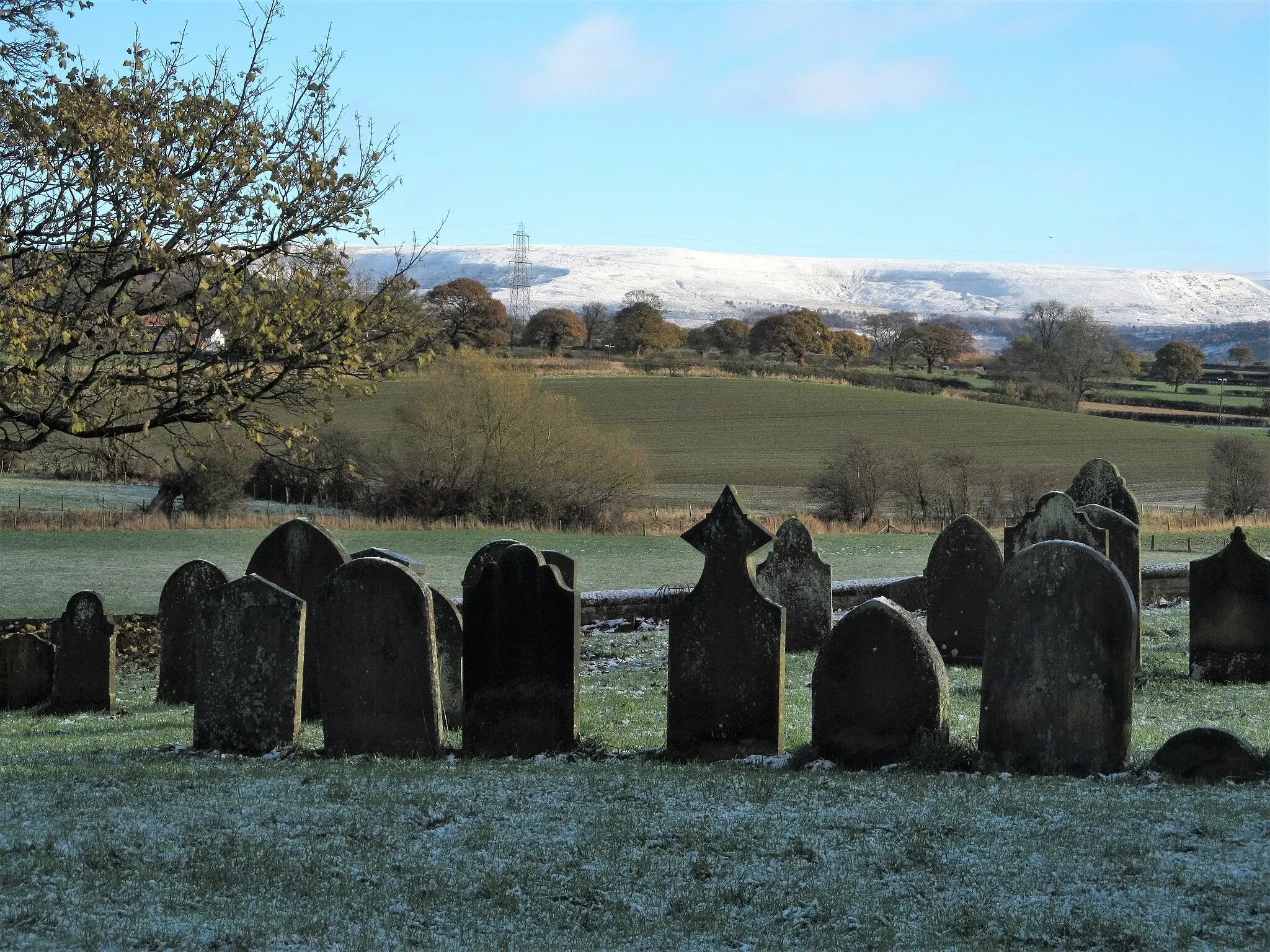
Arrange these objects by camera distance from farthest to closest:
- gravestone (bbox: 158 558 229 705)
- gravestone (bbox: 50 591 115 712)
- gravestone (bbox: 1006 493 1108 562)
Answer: gravestone (bbox: 1006 493 1108 562)
gravestone (bbox: 50 591 115 712)
gravestone (bbox: 158 558 229 705)

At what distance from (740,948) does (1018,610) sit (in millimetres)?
4031

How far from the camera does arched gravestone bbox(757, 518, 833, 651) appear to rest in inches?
651

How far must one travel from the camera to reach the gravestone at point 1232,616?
13.1m

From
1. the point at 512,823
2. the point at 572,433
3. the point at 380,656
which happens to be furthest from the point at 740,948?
the point at 572,433

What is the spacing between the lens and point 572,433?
1788 inches

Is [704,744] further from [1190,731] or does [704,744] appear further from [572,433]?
[572,433]

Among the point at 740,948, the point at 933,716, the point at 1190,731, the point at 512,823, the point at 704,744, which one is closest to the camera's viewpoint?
the point at 740,948

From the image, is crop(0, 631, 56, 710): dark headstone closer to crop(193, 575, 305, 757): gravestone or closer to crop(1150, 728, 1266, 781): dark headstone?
crop(193, 575, 305, 757): gravestone

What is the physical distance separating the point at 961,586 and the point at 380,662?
797 centimetres

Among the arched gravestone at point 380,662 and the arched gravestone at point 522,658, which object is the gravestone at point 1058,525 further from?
the arched gravestone at point 380,662

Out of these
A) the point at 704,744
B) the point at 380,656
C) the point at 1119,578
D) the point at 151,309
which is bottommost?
the point at 704,744

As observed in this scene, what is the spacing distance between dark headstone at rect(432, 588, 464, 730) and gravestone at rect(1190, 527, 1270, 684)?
751 centimetres

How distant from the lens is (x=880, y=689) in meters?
8.57

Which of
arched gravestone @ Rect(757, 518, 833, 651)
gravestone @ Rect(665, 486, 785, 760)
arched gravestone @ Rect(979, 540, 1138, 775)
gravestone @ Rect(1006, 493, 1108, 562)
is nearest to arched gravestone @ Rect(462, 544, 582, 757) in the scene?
gravestone @ Rect(665, 486, 785, 760)
